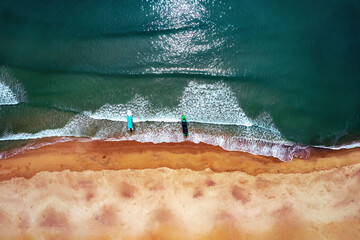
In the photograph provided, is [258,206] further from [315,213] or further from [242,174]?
[315,213]

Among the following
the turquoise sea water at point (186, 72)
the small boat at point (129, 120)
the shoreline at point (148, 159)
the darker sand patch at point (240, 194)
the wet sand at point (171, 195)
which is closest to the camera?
the wet sand at point (171, 195)

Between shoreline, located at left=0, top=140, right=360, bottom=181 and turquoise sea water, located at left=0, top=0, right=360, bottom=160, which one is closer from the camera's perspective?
shoreline, located at left=0, top=140, right=360, bottom=181

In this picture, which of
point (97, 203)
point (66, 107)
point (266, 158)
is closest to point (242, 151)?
point (266, 158)

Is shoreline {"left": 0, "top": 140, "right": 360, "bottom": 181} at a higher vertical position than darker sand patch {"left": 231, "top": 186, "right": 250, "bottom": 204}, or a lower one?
higher

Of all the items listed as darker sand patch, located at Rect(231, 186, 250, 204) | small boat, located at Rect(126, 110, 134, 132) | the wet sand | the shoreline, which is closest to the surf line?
small boat, located at Rect(126, 110, 134, 132)

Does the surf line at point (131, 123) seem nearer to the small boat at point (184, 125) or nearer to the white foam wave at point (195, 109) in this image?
the small boat at point (184, 125)

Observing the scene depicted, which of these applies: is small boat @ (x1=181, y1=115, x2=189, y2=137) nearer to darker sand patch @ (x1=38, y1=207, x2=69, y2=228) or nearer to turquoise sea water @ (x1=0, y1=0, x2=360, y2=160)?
turquoise sea water @ (x1=0, y1=0, x2=360, y2=160)

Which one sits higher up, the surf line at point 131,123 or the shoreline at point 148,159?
the surf line at point 131,123

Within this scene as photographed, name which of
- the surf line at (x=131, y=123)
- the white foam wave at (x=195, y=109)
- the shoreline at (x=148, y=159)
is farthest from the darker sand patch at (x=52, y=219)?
the surf line at (x=131, y=123)
